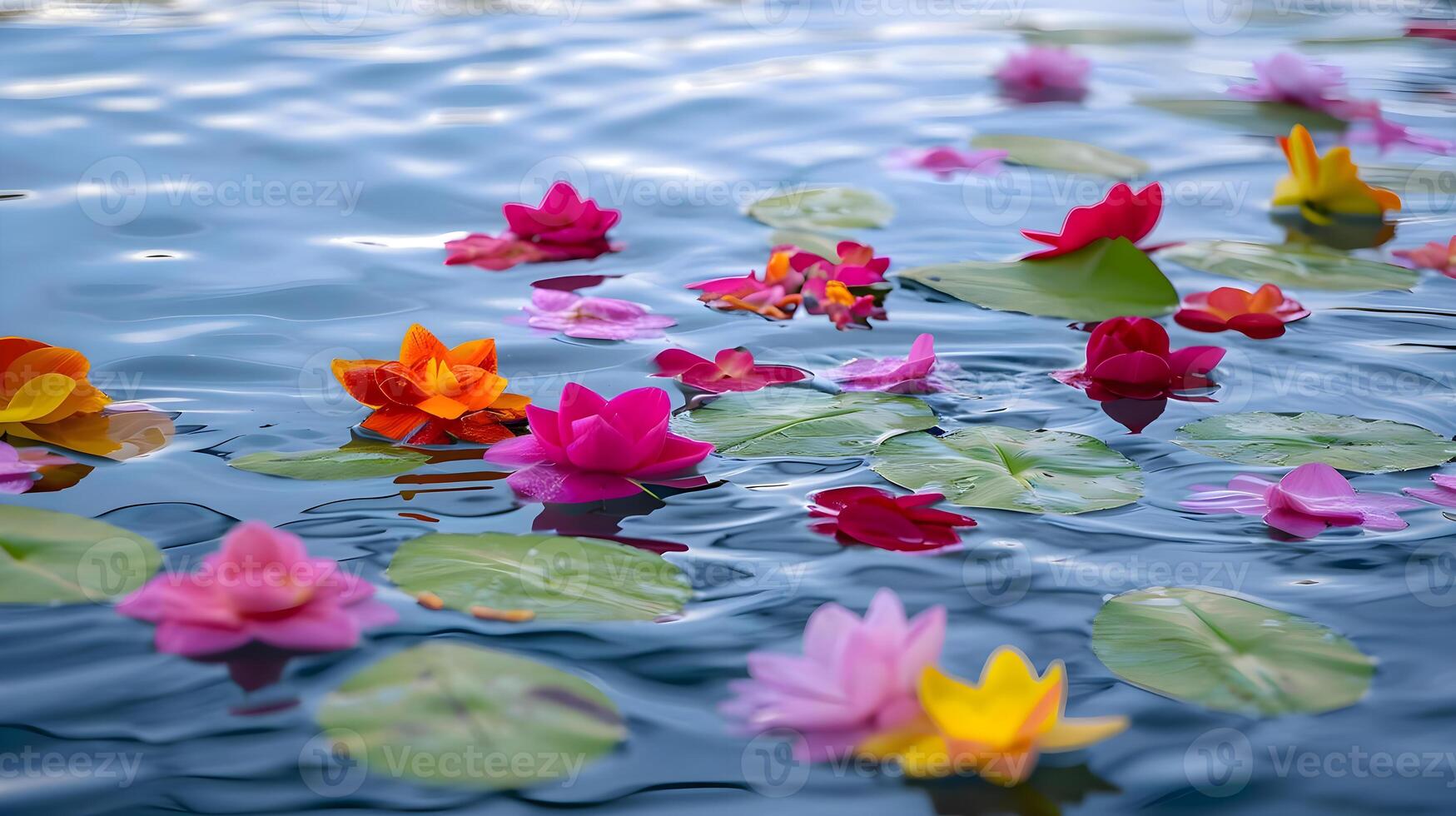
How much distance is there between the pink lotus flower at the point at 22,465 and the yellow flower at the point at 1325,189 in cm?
229

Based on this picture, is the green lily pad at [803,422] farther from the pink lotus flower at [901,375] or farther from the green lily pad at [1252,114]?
the green lily pad at [1252,114]

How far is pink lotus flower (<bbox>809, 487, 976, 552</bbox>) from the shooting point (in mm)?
1330

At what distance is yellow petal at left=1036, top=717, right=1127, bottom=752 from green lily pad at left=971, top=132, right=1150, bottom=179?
6.88 feet

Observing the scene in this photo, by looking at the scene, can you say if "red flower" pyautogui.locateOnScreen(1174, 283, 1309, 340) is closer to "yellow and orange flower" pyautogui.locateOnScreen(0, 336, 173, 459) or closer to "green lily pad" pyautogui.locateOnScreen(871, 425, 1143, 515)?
"green lily pad" pyautogui.locateOnScreen(871, 425, 1143, 515)

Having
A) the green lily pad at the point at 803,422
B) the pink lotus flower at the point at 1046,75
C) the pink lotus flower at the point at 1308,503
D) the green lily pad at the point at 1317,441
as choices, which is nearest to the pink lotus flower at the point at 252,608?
the green lily pad at the point at 803,422

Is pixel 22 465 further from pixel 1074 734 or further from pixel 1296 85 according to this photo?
pixel 1296 85

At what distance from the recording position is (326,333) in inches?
76.6

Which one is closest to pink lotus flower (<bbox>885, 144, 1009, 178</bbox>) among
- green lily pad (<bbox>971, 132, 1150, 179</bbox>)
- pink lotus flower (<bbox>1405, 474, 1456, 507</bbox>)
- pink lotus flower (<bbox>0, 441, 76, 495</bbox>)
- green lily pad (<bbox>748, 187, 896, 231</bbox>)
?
green lily pad (<bbox>971, 132, 1150, 179</bbox>)

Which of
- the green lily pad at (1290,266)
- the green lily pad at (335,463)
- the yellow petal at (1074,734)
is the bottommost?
the yellow petal at (1074,734)

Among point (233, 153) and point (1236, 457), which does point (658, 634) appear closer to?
point (1236, 457)

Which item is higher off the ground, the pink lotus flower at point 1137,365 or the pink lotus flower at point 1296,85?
the pink lotus flower at point 1296,85

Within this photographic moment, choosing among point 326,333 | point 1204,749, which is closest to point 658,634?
point 1204,749

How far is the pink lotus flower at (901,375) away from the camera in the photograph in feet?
5.61

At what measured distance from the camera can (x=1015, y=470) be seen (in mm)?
1477
